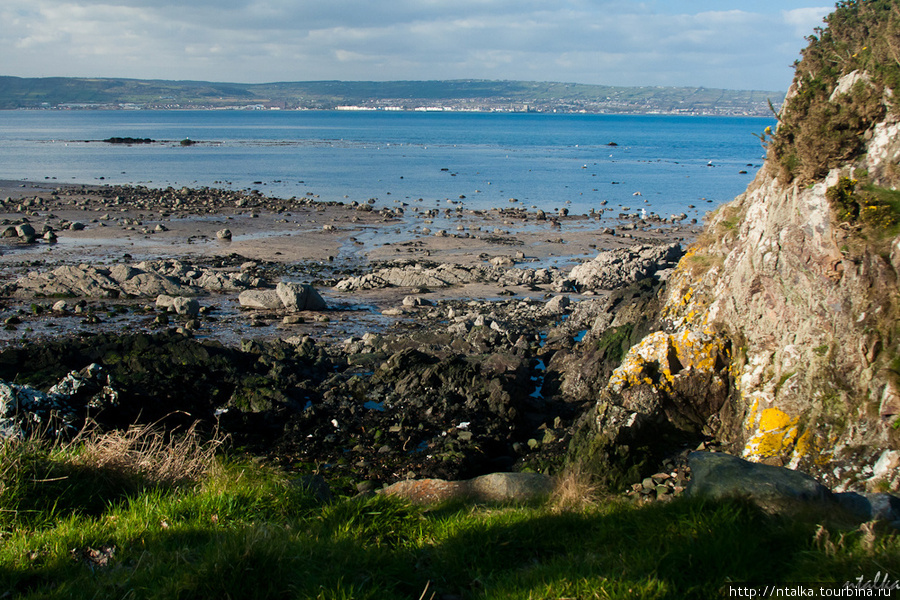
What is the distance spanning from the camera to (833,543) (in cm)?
398

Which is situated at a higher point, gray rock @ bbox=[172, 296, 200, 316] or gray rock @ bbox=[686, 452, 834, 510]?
gray rock @ bbox=[686, 452, 834, 510]

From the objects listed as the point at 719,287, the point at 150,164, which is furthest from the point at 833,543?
the point at 150,164

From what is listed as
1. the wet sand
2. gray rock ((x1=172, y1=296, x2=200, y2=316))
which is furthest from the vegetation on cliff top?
gray rock ((x1=172, y1=296, x2=200, y2=316))

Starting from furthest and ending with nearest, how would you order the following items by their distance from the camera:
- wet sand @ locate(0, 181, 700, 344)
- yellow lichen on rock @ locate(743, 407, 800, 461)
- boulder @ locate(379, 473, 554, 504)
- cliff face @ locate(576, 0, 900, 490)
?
1. wet sand @ locate(0, 181, 700, 344)
2. yellow lichen on rock @ locate(743, 407, 800, 461)
3. cliff face @ locate(576, 0, 900, 490)
4. boulder @ locate(379, 473, 554, 504)

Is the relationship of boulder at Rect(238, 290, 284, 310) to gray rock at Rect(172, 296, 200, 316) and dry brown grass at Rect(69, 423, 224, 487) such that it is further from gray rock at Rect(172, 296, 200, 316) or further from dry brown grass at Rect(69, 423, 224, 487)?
dry brown grass at Rect(69, 423, 224, 487)

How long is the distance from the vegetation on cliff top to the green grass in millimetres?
4931

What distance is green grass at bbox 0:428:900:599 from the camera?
389 centimetres

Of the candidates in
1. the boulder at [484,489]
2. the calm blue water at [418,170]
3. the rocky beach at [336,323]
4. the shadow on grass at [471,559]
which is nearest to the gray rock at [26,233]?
the rocky beach at [336,323]

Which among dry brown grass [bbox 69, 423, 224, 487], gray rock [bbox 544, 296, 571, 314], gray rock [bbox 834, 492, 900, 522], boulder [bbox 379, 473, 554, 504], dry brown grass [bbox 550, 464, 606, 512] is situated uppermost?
gray rock [bbox 834, 492, 900, 522]

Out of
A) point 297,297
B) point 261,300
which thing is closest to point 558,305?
point 297,297

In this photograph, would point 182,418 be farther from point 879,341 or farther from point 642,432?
point 879,341

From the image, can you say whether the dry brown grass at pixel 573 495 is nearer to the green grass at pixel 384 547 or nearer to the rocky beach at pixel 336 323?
the green grass at pixel 384 547

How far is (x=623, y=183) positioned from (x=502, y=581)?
5130 centimetres

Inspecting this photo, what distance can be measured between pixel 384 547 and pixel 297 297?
13.1m
